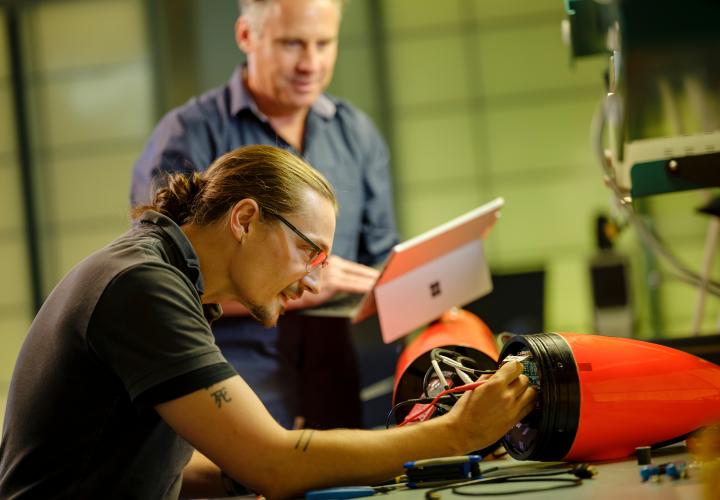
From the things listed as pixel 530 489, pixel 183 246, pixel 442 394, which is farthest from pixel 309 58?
pixel 530 489

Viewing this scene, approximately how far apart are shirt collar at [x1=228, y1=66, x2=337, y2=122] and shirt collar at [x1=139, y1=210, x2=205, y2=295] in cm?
105

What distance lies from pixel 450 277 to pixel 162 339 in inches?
38.8

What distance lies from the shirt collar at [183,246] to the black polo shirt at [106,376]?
6 centimetres

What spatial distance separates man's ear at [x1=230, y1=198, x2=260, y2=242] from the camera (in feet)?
4.68

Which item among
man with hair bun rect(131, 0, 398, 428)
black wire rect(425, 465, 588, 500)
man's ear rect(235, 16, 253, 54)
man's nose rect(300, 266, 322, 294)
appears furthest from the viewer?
man's ear rect(235, 16, 253, 54)

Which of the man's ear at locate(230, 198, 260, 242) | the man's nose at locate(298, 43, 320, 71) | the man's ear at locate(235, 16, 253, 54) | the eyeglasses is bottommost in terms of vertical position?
the eyeglasses

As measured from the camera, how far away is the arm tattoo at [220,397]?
1.19 meters

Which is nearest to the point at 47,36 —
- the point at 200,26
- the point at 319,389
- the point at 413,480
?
the point at 200,26

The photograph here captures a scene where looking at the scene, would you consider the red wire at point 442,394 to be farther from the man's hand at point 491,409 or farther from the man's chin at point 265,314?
the man's chin at point 265,314

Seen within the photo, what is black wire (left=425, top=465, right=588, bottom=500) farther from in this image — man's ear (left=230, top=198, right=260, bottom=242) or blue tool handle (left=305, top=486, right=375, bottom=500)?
man's ear (left=230, top=198, right=260, bottom=242)

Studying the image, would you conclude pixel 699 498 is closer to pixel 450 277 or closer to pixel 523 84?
pixel 450 277

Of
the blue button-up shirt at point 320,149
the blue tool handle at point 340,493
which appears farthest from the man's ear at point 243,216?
the blue button-up shirt at point 320,149

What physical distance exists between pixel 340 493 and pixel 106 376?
33 centimetres

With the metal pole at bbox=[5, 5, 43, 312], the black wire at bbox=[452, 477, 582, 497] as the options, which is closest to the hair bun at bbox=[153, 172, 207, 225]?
the black wire at bbox=[452, 477, 582, 497]
